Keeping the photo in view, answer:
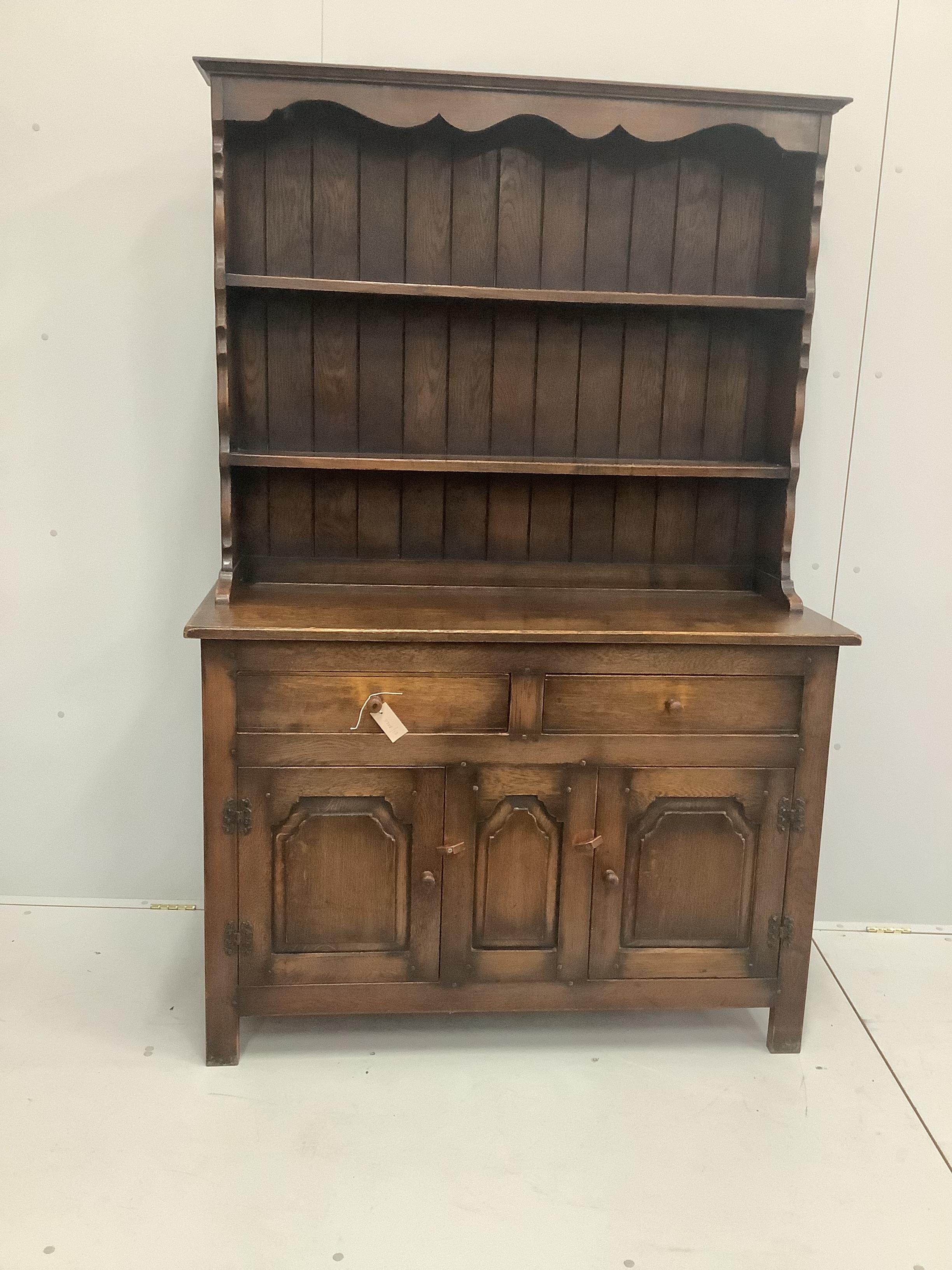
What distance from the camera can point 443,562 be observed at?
2771 millimetres

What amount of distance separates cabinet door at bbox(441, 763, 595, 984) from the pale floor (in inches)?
10.1

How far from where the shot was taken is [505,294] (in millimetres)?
2412

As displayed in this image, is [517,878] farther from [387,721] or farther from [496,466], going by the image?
[496,466]

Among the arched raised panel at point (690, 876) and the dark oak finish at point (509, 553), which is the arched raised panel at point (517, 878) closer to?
the dark oak finish at point (509, 553)

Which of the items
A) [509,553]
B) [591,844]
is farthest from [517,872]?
[509,553]

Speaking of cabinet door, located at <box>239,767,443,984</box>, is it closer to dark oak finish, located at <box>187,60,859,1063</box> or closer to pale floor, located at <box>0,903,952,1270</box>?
dark oak finish, located at <box>187,60,859,1063</box>

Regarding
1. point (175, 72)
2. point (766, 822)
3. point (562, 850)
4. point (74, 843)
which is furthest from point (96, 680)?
point (766, 822)

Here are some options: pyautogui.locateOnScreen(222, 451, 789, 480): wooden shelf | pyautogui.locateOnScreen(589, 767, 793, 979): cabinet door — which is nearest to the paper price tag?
pyautogui.locateOnScreen(589, 767, 793, 979): cabinet door

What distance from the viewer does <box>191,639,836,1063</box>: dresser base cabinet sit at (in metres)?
2.29

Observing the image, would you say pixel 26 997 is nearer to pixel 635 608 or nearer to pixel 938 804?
pixel 635 608

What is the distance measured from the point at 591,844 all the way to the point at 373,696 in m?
0.61

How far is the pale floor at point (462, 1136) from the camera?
192 centimetres

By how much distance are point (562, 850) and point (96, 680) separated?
1490 mm

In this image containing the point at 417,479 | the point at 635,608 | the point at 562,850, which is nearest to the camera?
the point at 562,850
